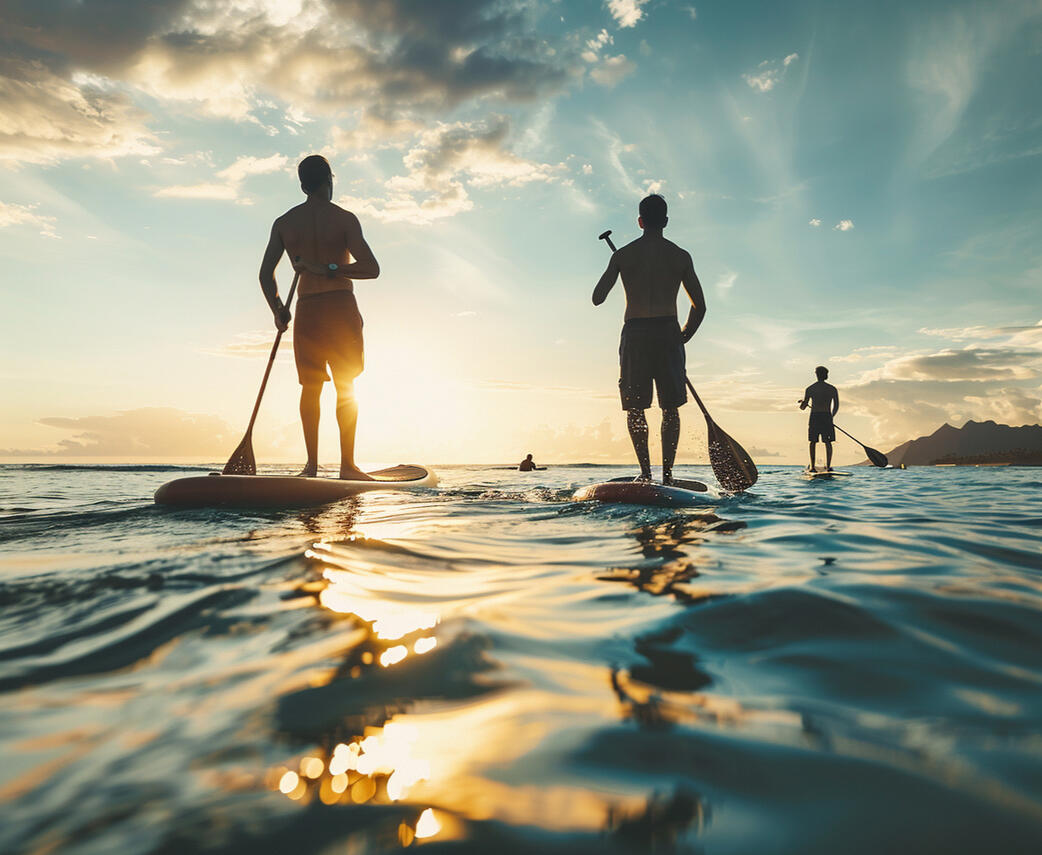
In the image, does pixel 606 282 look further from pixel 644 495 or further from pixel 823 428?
pixel 823 428

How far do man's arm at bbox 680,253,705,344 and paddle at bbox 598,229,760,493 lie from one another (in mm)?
523

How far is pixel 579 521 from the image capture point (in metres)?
3.70

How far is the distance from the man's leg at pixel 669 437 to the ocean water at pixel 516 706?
321 centimetres

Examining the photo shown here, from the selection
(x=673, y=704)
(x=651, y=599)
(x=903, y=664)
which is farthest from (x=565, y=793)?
(x=651, y=599)

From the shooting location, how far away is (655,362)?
5.38 metres

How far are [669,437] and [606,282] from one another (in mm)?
1652

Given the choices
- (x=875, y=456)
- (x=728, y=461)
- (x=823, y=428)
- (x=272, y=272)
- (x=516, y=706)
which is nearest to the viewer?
(x=516, y=706)

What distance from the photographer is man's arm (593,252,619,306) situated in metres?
5.48

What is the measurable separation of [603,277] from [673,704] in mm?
4933

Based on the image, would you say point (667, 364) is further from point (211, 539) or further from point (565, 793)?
point (565, 793)

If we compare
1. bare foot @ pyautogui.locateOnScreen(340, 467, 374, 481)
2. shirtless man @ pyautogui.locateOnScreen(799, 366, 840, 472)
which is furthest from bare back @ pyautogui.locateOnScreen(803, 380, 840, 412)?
bare foot @ pyautogui.locateOnScreen(340, 467, 374, 481)

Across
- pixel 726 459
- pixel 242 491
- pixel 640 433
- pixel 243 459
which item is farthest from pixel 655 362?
pixel 243 459

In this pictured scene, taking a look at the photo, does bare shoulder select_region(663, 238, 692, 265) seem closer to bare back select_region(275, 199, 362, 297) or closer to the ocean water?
bare back select_region(275, 199, 362, 297)

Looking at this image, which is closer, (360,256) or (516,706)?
(516,706)
